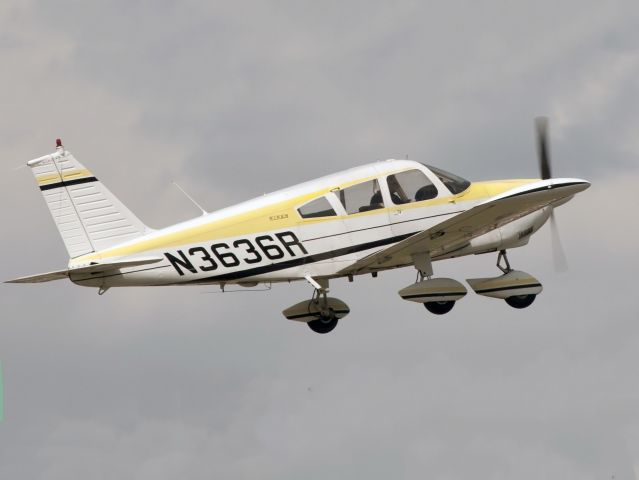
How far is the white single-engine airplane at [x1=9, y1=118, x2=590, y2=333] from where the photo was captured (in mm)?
28391

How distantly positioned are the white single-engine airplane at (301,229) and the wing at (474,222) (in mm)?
24

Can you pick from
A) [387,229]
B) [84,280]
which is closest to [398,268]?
[387,229]

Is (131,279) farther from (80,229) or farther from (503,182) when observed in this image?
(503,182)

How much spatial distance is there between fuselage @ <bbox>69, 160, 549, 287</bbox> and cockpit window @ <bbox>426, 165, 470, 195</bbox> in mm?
24

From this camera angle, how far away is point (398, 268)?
2988cm

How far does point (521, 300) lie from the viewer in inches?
1206

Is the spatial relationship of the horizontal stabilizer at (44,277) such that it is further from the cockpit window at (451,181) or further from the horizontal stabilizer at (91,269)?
the cockpit window at (451,181)

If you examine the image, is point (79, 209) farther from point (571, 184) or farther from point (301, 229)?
point (571, 184)

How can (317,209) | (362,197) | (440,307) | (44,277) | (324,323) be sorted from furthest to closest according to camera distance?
(324,323), (440,307), (362,197), (317,209), (44,277)

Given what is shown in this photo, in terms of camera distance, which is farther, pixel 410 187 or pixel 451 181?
pixel 451 181

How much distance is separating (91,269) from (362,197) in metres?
4.78

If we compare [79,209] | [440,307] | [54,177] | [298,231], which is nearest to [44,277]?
[79,209]

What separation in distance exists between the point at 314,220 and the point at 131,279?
3257 millimetres

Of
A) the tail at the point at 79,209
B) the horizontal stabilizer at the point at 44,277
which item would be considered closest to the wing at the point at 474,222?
the tail at the point at 79,209
